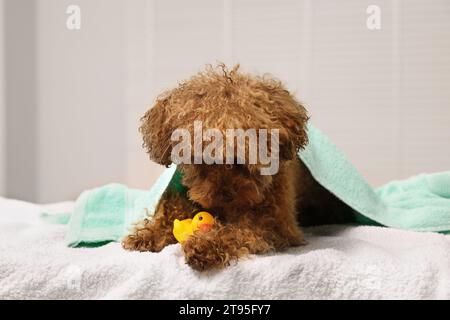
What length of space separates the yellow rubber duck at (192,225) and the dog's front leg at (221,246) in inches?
1.0

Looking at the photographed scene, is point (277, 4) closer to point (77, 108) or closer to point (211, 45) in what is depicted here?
point (211, 45)

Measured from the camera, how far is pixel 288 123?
1280 millimetres

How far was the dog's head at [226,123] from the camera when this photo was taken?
122 centimetres

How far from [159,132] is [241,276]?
38cm

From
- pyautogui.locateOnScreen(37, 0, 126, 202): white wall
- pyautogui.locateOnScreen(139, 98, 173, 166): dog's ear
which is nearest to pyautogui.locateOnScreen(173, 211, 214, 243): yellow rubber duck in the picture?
pyautogui.locateOnScreen(139, 98, 173, 166): dog's ear

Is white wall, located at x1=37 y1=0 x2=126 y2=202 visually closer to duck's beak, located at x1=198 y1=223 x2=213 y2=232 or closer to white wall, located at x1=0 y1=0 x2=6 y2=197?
white wall, located at x1=0 y1=0 x2=6 y2=197

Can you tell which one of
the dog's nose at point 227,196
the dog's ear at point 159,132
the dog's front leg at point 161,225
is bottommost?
the dog's front leg at point 161,225

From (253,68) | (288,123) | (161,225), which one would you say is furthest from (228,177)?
(253,68)

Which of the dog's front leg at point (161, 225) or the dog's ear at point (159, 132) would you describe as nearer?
the dog's ear at point (159, 132)

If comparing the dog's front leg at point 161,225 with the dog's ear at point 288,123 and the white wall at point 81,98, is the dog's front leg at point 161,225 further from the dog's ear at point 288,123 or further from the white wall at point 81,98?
the white wall at point 81,98

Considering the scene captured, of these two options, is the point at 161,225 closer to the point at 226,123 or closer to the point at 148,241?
the point at 148,241

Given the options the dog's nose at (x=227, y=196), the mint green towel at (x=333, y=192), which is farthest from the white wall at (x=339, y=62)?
the dog's nose at (x=227, y=196)

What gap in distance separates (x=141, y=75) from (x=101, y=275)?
1662 mm
